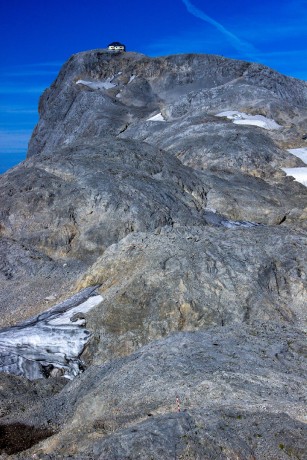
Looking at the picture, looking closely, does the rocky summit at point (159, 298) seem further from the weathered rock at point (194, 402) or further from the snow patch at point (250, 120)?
the snow patch at point (250, 120)

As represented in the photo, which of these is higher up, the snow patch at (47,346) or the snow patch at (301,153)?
the snow patch at (301,153)

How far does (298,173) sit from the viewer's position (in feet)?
125

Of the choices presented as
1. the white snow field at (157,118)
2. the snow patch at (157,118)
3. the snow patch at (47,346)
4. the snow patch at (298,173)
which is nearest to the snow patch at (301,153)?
the snow patch at (298,173)

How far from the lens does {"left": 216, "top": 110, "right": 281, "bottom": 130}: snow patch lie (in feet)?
152

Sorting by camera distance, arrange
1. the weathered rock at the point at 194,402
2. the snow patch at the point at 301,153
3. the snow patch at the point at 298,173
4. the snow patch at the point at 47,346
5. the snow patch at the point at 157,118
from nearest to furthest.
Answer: the weathered rock at the point at 194,402
the snow patch at the point at 47,346
the snow patch at the point at 298,173
the snow patch at the point at 301,153
the snow patch at the point at 157,118

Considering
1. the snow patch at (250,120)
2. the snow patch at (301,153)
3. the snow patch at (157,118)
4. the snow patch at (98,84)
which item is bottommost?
the snow patch at (301,153)

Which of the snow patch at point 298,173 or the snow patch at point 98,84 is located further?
the snow patch at point 98,84

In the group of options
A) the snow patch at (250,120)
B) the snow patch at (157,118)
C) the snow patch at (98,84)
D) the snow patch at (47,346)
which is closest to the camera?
the snow patch at (47,346)

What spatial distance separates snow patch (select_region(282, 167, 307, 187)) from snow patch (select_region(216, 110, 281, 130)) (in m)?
8.14

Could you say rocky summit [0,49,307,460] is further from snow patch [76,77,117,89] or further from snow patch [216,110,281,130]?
snow patch [76,77,117,89]

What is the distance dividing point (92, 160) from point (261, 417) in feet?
83.4

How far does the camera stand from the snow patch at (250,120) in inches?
1818

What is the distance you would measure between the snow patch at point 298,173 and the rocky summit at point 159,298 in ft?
0.24

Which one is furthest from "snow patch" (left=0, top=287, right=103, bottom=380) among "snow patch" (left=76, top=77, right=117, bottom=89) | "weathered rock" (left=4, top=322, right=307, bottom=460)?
"snow patch" (left=76, top=77, right=117, bottom=89)
